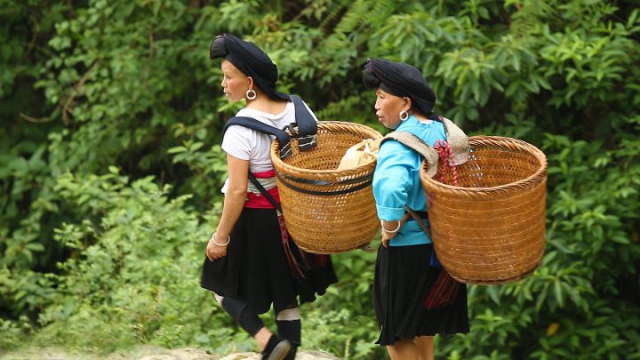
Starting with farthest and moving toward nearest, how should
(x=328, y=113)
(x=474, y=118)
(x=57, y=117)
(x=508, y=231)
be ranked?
(x=57, y=117), (x=328, y=113), (x=474, y=118), (x=508, y=231)

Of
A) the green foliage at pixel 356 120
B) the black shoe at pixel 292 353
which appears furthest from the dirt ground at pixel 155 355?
the black shoe at pixel 292 353

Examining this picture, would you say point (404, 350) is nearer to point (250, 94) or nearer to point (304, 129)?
point (304, 129)

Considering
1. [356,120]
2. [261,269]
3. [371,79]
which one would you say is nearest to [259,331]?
[261,269]

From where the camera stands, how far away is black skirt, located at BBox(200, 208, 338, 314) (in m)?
4.39

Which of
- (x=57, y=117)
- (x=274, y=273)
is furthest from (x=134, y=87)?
(x=274, y=273)

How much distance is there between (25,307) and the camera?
8.43 metres

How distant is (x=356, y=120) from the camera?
7.68m

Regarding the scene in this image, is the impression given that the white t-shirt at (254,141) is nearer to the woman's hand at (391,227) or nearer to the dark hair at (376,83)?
the dark hair at (376,83)

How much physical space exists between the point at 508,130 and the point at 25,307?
4109mm

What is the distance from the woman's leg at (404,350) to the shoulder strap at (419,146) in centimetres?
75

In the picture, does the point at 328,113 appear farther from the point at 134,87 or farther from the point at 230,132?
the point at 230,132

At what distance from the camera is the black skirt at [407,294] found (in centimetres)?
405

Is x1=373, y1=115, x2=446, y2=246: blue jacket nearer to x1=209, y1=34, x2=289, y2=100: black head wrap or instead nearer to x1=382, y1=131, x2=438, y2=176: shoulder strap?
x1=382, y1=131, x2=438, y2=176: shoulder strap

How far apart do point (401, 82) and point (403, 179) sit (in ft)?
1.25
